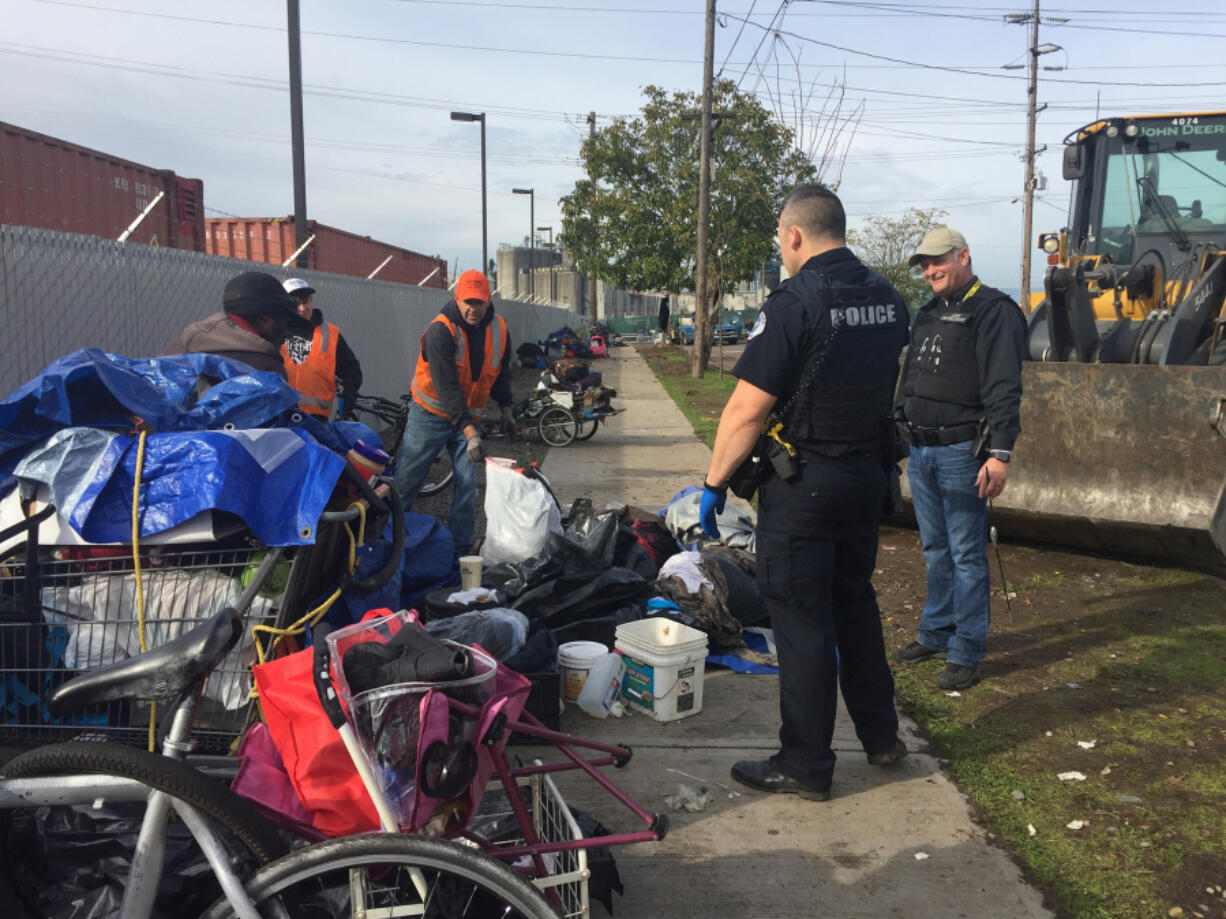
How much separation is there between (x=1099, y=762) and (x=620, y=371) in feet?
76.2

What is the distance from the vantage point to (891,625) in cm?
541

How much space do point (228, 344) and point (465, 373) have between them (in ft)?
7.29

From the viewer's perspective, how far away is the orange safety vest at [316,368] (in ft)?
20.6

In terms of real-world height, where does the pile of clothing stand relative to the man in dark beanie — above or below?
below

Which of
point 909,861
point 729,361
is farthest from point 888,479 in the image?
point 729,361

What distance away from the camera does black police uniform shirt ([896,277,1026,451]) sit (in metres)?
4.20

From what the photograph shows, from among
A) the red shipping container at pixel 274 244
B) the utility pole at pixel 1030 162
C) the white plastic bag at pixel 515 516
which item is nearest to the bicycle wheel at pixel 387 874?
the white plastic bag at pixel 515 516

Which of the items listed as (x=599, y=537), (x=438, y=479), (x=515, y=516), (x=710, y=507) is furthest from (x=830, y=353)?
(x=438, y=479)

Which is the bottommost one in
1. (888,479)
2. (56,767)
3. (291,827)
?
(291,827)

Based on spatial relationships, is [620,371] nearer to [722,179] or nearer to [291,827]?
[722,179]

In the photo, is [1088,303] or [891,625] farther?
[1088,303]

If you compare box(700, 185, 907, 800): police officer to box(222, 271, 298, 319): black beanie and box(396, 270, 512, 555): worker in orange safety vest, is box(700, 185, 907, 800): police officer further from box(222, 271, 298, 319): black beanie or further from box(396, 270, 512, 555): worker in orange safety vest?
box(396, 270, 512, 555): worker in orange safety vest

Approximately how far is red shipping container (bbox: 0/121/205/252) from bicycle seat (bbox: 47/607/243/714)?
6682 millimetres

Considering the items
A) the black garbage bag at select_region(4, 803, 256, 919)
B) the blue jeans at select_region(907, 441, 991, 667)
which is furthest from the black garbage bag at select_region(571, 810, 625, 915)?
the blue jeans at select_region(907, 441, 991, 667)
